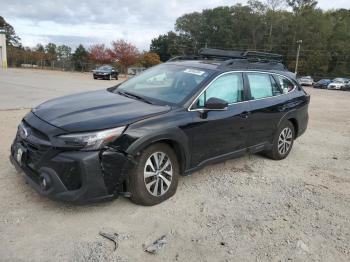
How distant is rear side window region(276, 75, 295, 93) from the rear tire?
573 millimetres

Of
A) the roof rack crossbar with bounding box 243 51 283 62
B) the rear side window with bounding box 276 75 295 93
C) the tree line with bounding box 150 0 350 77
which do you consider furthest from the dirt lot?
the tree line with bounding box 150 0 350 77

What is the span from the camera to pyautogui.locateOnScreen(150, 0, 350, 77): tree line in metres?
69.4

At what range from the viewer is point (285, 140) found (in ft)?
20.7

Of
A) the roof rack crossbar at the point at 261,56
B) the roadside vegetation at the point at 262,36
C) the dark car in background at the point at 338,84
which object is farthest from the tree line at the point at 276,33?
the roof rack crossbar at the point at 261,56

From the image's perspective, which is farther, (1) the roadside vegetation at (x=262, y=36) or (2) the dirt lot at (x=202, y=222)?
(1) the roadside vegetation at (x=262, y=36)

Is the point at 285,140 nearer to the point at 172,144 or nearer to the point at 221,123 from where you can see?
the point at 221,123

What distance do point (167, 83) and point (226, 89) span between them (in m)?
0.81

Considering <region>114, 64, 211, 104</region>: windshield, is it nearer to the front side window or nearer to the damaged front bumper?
the front side window

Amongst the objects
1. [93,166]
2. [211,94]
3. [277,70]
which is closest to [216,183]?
[211,94]

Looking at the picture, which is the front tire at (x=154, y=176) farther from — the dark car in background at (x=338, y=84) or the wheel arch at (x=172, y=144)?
the dark car in background at (x=338, y=84)

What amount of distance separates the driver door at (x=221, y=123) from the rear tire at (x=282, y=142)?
3.21 ft

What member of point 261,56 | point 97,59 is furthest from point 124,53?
point 261,56

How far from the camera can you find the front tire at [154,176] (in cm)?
396

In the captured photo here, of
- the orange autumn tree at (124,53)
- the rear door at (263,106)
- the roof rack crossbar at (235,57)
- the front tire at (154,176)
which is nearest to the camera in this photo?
the front tire at (154,176)
